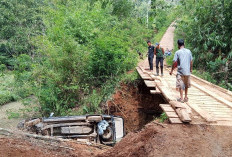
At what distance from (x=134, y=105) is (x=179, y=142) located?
6.02 m

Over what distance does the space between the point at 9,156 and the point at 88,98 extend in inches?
223

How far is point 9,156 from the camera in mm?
4422

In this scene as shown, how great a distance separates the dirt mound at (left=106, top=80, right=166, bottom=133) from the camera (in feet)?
32.6

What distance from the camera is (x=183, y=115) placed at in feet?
16.7

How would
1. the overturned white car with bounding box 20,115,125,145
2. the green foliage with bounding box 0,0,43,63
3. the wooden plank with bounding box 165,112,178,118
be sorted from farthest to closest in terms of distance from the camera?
the green foliage with bounding box 0,0,43,63 < the overturned white car with bounding box 20,115,125,145 < the wooden plank with bounding box 165,112,178,118

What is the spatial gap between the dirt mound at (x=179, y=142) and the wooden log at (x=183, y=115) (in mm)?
137

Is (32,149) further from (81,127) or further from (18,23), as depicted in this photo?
(18,23)

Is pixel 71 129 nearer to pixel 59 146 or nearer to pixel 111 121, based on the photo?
pixel 111 121

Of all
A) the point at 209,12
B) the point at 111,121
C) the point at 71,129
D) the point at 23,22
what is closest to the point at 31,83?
the point at 71,129

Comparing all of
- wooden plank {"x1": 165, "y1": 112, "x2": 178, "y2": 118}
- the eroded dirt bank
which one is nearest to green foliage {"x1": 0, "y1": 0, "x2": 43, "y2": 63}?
the eroded dirt bank

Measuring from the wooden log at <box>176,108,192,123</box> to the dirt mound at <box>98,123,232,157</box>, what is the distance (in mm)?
137

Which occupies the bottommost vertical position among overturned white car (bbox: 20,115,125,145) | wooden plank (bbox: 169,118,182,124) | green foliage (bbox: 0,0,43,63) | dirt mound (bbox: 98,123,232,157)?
overturned white car (bbox: 20,115,125,145)

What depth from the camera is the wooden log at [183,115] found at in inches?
195

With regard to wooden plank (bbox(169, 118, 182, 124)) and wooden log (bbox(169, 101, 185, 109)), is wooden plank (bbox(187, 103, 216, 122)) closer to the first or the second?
wooden log (bbox(169, 101, 185, 109))
